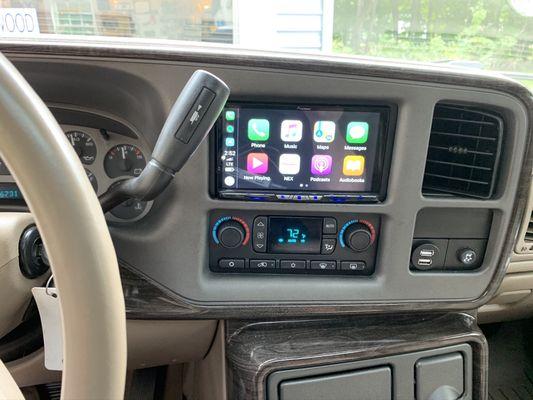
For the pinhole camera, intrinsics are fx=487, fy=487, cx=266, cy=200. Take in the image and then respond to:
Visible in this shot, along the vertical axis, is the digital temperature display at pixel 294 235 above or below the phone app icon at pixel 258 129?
below

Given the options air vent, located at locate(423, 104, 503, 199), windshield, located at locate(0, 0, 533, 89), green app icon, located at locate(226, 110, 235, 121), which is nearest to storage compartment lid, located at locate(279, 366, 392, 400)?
air vent, located at locate(423, 104, 503, 199)

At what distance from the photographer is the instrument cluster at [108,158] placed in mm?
829

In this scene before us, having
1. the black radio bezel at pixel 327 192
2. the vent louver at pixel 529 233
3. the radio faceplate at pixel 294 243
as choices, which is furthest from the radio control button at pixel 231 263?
the vent louver at pixel 529 233

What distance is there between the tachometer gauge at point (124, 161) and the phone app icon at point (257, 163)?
204 millimetres

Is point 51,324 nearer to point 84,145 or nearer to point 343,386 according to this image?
point 84,145

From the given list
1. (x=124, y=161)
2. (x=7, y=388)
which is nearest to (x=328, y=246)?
(x=124, y=161)

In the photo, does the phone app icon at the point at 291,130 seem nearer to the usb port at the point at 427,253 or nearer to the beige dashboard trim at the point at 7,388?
the usb port at the point at 427,253

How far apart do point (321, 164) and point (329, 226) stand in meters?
0.11

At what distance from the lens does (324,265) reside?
0.81 meters

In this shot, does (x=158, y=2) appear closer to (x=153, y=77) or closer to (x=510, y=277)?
(x=153, y=77)

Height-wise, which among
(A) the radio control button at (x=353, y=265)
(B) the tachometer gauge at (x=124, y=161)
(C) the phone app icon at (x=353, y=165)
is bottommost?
(A) the radio control button at (x=353, y=265)

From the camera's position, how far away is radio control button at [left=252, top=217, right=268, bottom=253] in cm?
78

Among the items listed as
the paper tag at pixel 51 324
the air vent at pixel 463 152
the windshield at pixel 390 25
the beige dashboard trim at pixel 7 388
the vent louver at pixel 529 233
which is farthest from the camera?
the windshield at pixel 390 25

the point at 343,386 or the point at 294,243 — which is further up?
the point at 294,243
